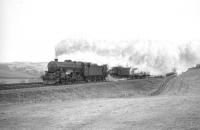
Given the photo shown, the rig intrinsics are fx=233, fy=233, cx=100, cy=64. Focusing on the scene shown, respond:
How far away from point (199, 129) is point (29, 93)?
43.5 feet

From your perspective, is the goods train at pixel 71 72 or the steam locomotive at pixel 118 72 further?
the steam locomotive at pixel 118 72

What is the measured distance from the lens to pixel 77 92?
21.6 meters

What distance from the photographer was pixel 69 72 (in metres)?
27.3

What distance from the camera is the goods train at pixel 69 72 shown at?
2566 centimetres

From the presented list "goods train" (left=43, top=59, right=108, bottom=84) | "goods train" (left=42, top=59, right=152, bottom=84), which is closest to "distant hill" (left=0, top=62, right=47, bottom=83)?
"goods train" (left=42, top=59, right=152, bottom=84)

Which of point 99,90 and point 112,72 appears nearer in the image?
point 99,90

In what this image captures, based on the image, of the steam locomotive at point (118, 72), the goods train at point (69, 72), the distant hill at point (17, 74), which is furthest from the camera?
the distant hill at point (17, 74)

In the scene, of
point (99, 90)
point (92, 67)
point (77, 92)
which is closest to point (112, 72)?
point (92, 67)

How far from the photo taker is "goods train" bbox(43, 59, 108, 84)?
25.7 metres

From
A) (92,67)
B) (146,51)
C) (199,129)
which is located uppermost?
(146,51)

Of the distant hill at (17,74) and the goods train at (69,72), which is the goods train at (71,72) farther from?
the distant hill at (17,74)

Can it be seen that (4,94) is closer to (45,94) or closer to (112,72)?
(45,94)

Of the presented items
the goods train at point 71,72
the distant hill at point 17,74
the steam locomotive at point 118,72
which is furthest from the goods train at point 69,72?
the distant hill at point 17,74

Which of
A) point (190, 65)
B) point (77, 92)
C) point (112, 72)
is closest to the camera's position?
point (77, 92)
